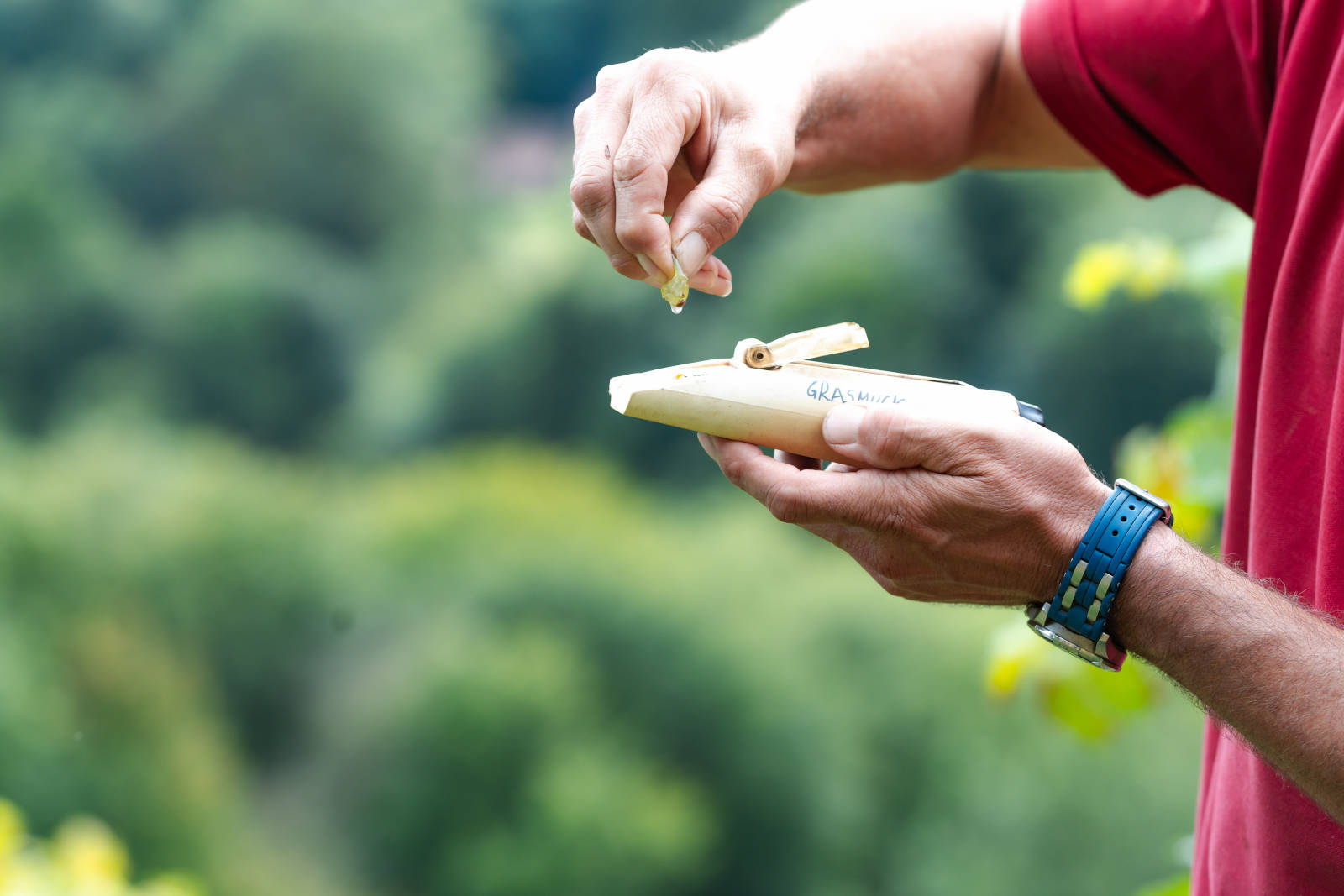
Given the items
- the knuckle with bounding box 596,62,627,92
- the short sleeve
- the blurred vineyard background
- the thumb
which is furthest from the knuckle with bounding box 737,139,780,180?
the blurred vineyard background

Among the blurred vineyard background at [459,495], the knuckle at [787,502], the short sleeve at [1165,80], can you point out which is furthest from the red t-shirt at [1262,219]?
the blurred vineyard background at [459,495]

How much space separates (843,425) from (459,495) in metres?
3.44

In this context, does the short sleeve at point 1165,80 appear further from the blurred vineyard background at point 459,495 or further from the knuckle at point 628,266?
the blurred vineyard background at point 459,495

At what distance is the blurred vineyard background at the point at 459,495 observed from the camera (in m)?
3.18

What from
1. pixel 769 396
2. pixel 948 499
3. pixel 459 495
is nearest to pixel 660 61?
pixel 769 396

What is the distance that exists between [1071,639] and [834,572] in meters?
3.13

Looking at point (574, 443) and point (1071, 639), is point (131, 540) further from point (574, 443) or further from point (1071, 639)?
point (1071, 639)

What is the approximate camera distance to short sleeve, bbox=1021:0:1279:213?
0.87 m

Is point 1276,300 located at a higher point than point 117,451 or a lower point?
lower

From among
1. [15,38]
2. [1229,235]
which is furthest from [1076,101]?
[15,38]

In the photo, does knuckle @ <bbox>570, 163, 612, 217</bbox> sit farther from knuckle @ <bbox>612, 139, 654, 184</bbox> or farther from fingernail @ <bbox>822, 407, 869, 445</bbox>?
fingernail @ <bbox>822, 407, 869, 445</bbox>

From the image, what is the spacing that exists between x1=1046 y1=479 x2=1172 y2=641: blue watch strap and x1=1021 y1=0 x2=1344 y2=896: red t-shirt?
0.12m

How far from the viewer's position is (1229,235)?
1.33 meters

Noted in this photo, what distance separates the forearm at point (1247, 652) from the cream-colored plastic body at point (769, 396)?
0.19 meters
